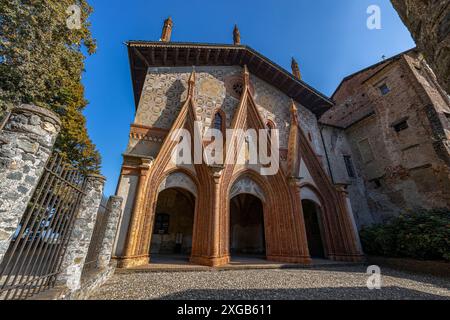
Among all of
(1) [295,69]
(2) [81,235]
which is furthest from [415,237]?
(1) [295,69]

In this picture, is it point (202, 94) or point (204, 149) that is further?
point (202, 94)

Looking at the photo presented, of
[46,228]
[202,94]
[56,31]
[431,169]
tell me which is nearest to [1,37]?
[56,31]

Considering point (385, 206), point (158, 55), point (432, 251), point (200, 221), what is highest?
point (158, 55)

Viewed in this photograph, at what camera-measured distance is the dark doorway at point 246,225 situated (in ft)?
43.9

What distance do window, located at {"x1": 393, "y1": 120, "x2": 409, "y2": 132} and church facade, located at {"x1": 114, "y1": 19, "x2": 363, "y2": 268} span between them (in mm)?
4596

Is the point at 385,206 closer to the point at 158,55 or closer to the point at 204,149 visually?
the point at 204,149

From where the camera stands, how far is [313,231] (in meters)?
12.4

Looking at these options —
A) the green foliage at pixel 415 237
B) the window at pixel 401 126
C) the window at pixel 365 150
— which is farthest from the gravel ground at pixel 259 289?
the window at pixel 401 126

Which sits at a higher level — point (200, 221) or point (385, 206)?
point (385, 206)

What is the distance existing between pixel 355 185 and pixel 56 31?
65.6ft

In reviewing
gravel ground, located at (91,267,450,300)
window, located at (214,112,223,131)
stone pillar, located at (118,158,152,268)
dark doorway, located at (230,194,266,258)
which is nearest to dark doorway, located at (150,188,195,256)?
dark doorway, located at (230,194,266,258)

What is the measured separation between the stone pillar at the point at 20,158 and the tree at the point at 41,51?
25.3 feet

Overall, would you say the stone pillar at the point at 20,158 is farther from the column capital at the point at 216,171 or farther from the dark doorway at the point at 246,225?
the dark doorway at the point at 246,225
